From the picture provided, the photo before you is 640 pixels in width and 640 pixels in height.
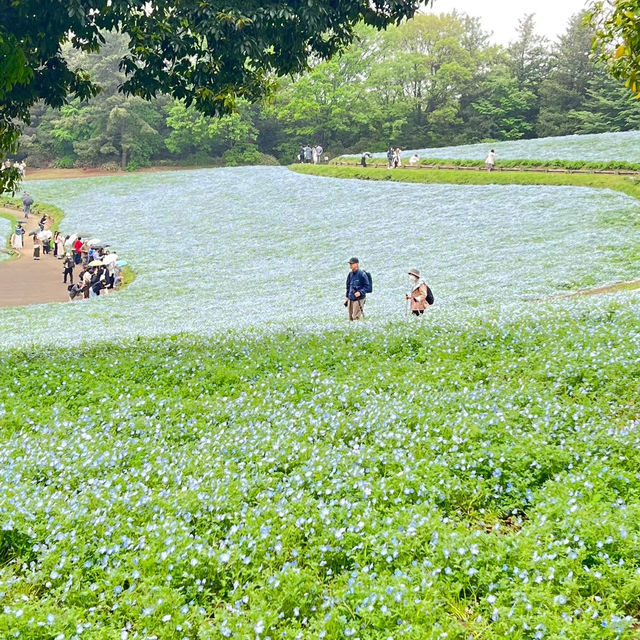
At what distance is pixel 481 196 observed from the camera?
40.5 meters

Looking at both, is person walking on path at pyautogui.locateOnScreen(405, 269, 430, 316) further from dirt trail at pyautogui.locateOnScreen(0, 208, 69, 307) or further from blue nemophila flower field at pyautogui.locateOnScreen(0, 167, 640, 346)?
dirt trail at pyautogui.locateOnScreen(0, 208, 69, 307)

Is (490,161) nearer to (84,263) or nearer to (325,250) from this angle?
(325,250)

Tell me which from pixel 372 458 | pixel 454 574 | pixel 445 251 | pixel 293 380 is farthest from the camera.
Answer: pixel 445 251

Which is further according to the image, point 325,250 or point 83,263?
point 83,263

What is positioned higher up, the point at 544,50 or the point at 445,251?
the point at 544,50

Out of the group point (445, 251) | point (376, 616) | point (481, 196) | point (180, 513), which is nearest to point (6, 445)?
point (180, 513)

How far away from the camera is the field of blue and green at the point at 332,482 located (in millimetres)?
4906

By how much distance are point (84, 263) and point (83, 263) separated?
689 mm

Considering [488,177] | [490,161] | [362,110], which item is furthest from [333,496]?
[362,110]

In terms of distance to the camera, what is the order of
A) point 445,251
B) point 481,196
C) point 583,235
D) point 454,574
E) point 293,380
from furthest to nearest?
point 481,196 → point 445,251 → point 583,235 → point 293,380 → point 454,574

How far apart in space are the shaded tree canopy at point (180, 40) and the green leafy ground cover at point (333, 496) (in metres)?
5.46

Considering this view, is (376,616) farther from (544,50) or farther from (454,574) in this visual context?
(544,50)

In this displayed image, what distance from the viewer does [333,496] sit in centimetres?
658

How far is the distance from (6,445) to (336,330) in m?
7.00
